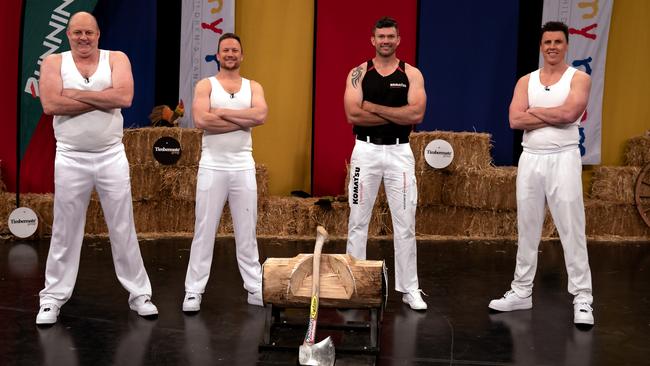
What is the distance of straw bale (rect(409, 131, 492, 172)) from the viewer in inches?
297

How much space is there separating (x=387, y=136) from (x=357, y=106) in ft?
0.85

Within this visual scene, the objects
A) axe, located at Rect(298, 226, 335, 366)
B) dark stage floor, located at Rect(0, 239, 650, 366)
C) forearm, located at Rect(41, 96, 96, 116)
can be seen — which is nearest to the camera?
axe, located at Rect(298, 226, 335, 366)

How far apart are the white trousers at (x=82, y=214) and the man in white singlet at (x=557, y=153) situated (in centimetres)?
234

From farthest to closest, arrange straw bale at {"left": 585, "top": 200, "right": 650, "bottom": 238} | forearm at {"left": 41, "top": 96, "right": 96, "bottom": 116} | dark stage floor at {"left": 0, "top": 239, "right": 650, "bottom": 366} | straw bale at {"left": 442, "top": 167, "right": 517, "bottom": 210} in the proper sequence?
1. straw bale at {"left": 585, "top": 200, "right": 650, "bottom": 238}
2. straw bale at {"left": 442, "top": 167, "right": 517, "bottom": 210}
3. forearm at {"left": 41, "top": 96, "right": 96, "bottom": 116}
4. dark stage floor at {"left": 0, "top": 239, "right": 650, "bottom": 366}

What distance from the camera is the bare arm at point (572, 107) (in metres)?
4.70

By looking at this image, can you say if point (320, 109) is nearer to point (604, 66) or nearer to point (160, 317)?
point (604, 66)

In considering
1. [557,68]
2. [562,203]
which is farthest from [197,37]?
[562,203]

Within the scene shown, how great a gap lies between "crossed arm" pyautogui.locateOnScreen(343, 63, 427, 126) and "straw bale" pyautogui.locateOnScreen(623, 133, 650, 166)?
3.94m

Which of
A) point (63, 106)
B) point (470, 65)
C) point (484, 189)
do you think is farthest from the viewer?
point (470, 65)

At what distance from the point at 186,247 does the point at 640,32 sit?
502cm

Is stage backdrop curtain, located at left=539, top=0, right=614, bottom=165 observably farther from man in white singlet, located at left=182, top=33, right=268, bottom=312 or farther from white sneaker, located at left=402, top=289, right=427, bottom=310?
man in white singlet, located at left=182, top=33, right=268, bottom=312

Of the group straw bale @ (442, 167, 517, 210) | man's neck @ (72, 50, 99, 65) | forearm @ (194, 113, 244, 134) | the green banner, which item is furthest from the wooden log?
the green banner

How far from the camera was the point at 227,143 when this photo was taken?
488 cm

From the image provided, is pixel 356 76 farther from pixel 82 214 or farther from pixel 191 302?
pixel 82 214
